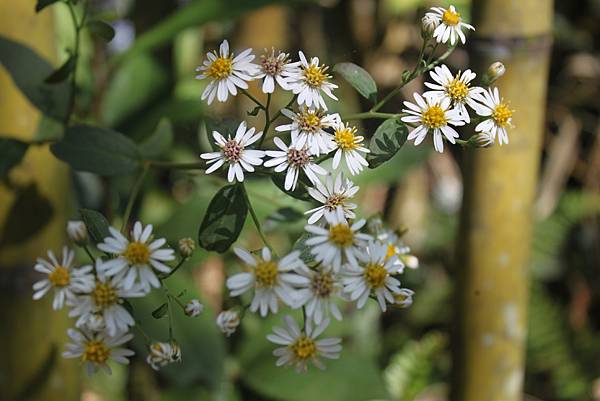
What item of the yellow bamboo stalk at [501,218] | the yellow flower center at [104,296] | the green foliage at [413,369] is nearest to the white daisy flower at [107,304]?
the yellow flower center at [104,296]

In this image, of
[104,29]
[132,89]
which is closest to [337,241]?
[104,29]

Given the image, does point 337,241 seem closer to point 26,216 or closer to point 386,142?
point 386,142

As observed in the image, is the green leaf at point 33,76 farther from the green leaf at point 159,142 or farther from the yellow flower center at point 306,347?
the yellow flower center at point 306,347

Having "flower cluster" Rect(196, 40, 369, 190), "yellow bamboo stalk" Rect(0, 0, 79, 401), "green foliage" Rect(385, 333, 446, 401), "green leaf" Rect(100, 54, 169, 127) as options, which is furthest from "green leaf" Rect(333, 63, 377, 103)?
"green foliage" Rect(385, 333, 446, 401)

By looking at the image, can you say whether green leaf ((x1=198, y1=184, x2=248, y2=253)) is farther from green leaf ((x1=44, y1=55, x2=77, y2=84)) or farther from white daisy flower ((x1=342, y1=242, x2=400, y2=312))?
green leaf ((x1=44, y1=55, x2=77, y2=84))

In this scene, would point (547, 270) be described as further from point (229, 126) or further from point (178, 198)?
point (229, 126)
